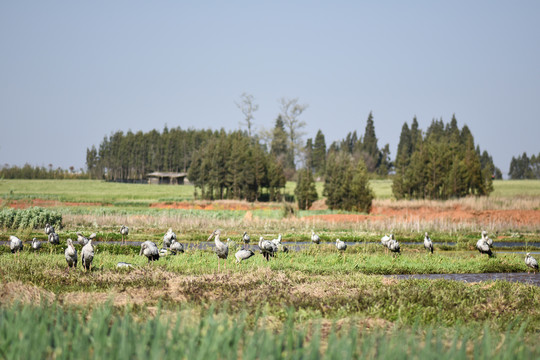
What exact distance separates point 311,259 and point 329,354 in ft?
40.5

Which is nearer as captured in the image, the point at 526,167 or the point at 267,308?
the point at 267,308

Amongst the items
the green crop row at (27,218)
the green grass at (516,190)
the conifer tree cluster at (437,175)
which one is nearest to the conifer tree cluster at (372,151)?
the green grass at (516,190)

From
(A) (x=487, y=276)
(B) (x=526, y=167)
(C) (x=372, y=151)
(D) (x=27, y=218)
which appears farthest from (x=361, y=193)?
(B) (x=526, y=167)

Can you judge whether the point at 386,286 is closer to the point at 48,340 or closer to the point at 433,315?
the point at 433,315

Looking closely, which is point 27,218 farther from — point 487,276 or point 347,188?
point 347,188

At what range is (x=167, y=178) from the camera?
12325cm

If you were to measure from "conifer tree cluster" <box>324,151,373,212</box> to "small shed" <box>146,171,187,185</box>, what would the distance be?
225 ft

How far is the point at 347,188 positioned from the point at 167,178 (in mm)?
78300

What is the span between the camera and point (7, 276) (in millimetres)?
11344

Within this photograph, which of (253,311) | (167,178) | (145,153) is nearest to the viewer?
(253,311)

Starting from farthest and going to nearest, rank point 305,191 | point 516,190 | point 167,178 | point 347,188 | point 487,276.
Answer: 1. point 167,178
2. point 516,190
3. point 305,191
4. point 347,188
5. point 487,276

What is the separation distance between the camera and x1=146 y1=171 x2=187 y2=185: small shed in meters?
120

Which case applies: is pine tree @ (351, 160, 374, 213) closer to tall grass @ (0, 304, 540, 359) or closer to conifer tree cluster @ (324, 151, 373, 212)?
conifer tree cluster @ (324, 151, 373, 212)

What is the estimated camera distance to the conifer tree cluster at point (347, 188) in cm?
5003
